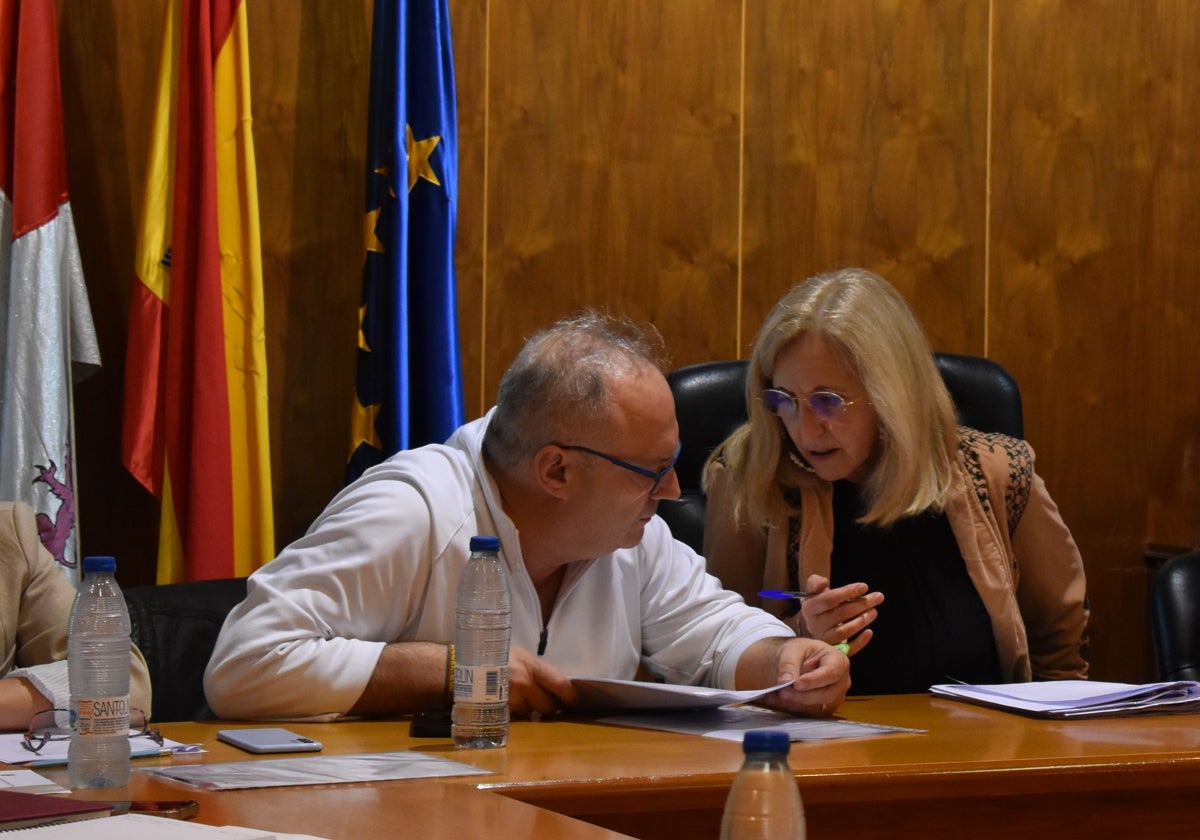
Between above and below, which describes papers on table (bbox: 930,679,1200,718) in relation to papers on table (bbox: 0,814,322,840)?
below

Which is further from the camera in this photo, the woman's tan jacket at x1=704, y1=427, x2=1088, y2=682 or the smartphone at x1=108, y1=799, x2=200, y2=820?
the woman's tan jacket at x1=704, y1=427, x2=1088, y2=682

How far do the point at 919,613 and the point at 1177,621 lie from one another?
0.53 metres

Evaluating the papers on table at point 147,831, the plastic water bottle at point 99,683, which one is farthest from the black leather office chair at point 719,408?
the papers on table at point 147,831

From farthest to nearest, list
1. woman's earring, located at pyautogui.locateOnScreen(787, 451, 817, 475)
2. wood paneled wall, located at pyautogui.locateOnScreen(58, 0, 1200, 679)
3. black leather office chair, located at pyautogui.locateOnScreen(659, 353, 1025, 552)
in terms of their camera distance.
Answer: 1. wood paneled wall, located at pyautogui.locateOnScreen(58, 0, 1200, 679)
2. black leather office chair, located at pyautogui.locateOnScreen(659, 353, 1025, 552)
3. woman's earring, located at pyautogui.locateOnScreen(787, 451, 817, 475)

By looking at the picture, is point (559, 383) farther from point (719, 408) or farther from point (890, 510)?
point (719, 408)

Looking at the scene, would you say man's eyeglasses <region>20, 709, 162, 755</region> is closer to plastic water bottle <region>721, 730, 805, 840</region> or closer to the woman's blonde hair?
plastic water bottle <region>721, 730, 805, 840</region>

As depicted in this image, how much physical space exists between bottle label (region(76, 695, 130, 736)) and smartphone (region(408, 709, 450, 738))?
0.46 meters

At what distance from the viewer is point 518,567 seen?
232 cm

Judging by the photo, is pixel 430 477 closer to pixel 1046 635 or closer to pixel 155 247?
pixel 1046 635

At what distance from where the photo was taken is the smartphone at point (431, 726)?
1979 millimetres

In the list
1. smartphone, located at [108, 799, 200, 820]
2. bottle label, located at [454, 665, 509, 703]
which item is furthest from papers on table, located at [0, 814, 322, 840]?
bottle label, located at [454, 665, 509, 703]

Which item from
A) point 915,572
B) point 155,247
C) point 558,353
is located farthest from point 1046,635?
point 155,247

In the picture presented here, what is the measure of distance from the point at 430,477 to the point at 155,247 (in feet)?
5.26

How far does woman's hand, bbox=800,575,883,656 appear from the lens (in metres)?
2.37
